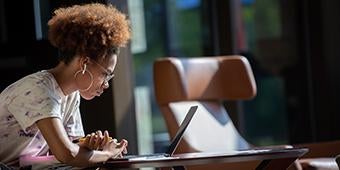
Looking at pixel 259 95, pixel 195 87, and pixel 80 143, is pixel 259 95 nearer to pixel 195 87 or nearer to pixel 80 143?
pixel 195 87

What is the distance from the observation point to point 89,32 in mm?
2518

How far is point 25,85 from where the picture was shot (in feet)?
8.31

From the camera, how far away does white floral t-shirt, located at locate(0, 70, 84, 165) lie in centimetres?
247

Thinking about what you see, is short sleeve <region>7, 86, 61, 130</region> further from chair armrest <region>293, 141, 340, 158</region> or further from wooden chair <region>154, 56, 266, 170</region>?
chair armrest <region>293, 141, 340, 158</region>

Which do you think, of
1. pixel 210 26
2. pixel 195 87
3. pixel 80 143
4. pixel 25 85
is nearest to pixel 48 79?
pixel 25 85

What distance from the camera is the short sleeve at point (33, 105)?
8.05ft

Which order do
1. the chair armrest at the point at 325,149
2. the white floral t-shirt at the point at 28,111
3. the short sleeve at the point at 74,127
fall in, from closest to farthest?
the white floral t-shirt at the point at 28,111 → the short sleeve at the point at 74,127 → the chair armrest at the point at 325,149

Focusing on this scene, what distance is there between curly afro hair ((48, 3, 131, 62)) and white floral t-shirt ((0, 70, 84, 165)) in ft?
0.41

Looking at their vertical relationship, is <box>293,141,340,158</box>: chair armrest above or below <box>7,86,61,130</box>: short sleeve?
below

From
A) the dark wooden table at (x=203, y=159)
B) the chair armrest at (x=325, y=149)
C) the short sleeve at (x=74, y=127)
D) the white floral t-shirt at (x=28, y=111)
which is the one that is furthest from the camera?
the chair armrest at (x=325, y=149)

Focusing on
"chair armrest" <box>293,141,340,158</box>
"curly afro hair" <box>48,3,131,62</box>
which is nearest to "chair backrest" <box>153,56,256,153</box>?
"chair armrest" <box>293,141,340,158</box>

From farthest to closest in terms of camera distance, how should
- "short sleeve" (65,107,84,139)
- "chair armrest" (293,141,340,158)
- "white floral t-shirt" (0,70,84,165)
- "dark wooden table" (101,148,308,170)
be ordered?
"chair armrest" (293,141,340,158) < "short sleeve" (65,107,84,139) < "white floral t-shirt" (0,70,84,165) < "dark wooden table" (101,148,308,170)

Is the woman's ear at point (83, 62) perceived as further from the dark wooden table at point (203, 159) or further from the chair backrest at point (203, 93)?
the chair backrest at point (203, 93)

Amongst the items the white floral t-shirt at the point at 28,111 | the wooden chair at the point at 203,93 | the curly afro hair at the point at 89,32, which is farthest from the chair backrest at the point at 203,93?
the curly afro hair at the point at 89,32
